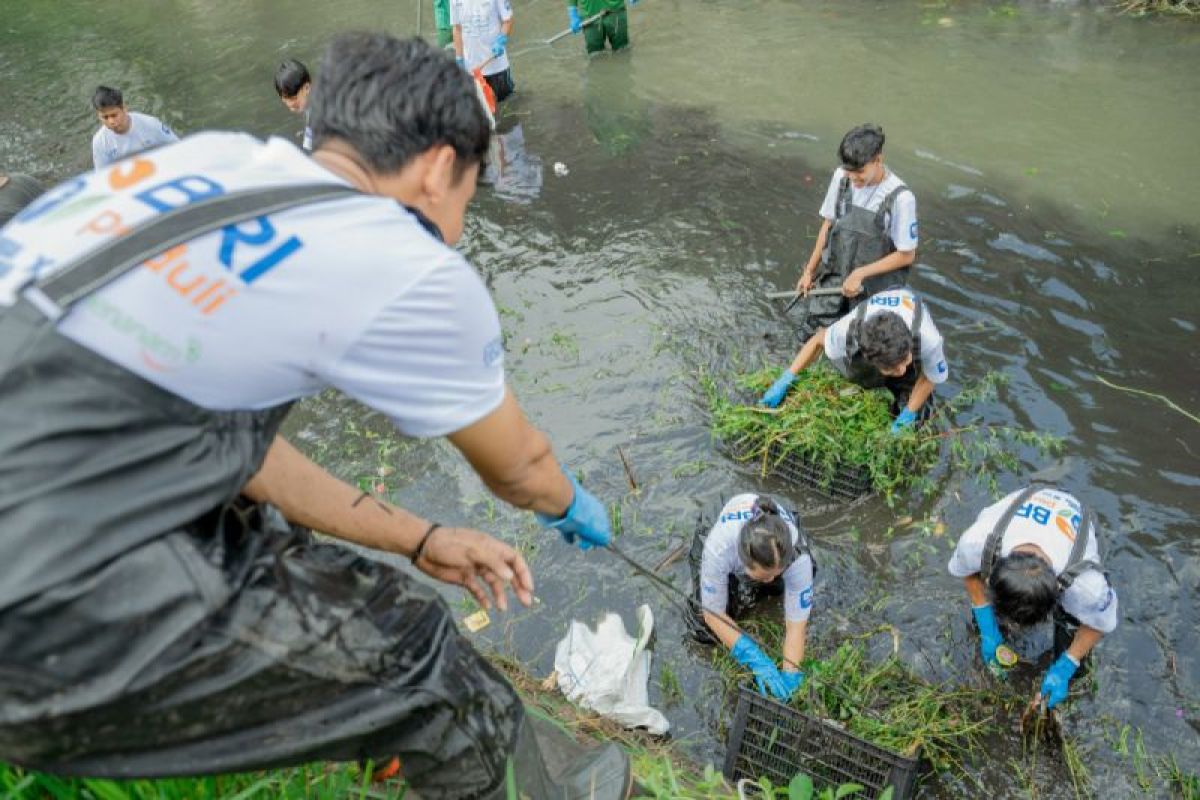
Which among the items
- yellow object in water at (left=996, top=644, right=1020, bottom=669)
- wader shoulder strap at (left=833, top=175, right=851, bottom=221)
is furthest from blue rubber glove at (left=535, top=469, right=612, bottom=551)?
wader shoulder strap at (left=833, top=175, right=851, bottom=221)

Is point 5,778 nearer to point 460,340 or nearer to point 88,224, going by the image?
point 88,224

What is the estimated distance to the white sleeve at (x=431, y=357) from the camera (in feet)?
5.20

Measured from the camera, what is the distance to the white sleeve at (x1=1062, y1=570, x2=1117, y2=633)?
3938 mm

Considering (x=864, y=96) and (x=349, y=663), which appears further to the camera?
(x=864, y=96)

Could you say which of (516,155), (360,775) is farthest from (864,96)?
(360,775)

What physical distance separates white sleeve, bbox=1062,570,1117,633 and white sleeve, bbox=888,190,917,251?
2513 millimetres

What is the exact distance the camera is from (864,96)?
988 cm

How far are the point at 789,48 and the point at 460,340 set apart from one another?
10.8 m

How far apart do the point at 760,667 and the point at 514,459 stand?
2801mm

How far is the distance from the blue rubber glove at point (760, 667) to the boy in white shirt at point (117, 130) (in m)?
6.03

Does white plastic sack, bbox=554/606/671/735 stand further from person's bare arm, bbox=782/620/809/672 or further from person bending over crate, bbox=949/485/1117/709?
person bending over crate, bbox=949/485/1117/709

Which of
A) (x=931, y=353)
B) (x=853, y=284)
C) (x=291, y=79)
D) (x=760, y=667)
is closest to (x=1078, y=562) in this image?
(x=760, y=667)

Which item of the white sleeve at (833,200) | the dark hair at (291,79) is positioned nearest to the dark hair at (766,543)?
the white sleeve at (833,200)

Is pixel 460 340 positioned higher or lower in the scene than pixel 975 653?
higher
